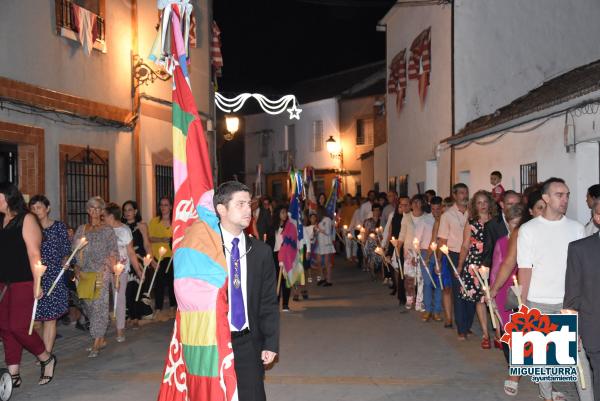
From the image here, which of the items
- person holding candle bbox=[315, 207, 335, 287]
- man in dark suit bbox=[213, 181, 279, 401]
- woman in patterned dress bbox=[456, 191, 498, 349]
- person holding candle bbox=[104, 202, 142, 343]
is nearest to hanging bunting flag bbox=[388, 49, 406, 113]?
person holding candle bbox=[315, 207, 335, 287]

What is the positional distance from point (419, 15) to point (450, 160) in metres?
6.01

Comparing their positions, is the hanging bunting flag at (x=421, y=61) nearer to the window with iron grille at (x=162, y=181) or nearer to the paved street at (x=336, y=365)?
the window with iron grille at (x=162, y=181)

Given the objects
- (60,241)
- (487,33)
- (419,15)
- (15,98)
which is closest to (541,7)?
(487,33)

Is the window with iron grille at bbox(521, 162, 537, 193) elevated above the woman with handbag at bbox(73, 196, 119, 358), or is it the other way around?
the window with iron grille at bbox(521, 162, 537, 193)

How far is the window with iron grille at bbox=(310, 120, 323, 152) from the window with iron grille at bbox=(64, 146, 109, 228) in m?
34.7

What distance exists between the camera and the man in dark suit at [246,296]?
5023 millimetres

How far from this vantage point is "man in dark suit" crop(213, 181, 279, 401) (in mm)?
5023

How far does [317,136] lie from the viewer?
164 ft

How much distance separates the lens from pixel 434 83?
2255 cm

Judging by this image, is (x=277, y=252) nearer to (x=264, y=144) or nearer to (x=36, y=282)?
(x=36, y=282)

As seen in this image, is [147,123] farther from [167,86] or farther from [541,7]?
[541,7]

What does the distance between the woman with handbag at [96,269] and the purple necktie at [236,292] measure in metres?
5.27

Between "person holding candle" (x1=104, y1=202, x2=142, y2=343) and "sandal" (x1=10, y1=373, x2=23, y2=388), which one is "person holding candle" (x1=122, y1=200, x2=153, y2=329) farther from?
"sandal" (x1=10, y1=373, x2=23, y2=388)

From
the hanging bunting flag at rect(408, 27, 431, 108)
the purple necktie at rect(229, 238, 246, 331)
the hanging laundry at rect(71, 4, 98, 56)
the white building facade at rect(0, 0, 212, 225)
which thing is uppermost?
the hanging bunting flag at rect(408, 27, 431, 108)
